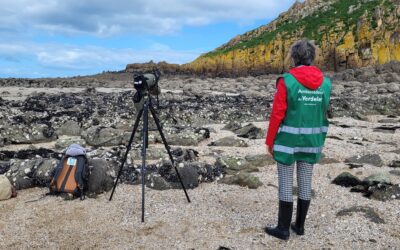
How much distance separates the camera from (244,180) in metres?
7.51

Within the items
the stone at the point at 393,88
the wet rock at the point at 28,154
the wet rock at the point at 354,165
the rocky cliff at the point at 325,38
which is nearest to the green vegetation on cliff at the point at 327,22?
the rocky cliff at the point at 325,38

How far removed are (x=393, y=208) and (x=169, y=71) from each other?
193 feet

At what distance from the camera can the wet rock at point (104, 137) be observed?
425 inches

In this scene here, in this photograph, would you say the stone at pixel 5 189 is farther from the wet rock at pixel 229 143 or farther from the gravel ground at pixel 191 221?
the wet rock at pixel 229 143

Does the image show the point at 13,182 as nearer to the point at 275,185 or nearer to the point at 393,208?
the point at 275,185

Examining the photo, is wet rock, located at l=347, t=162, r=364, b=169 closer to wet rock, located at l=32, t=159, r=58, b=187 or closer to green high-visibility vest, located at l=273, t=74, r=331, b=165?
green high-visibility vest, located at l=273, t=74, r=331, b=165

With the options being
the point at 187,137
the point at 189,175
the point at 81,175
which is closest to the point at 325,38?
the point at 187,137

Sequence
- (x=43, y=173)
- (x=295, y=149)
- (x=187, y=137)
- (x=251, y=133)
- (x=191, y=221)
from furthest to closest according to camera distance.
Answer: (x=251, y=133), (x=187, y=137), (x=43, y=173), (x=191, y=221), (x=295, y=149)

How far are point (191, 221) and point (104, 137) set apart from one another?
18.2 ft

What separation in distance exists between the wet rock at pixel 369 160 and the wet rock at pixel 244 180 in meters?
2.70

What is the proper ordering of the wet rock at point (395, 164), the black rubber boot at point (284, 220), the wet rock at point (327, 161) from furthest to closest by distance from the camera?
the wet rock at point (327, 161) → the wet rock at point (395, 164) → the black rubber boot at point (284, 220)

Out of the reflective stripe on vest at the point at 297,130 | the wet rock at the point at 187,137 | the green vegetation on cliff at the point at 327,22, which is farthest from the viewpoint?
the green vegetation on cliff at the point at 327,22

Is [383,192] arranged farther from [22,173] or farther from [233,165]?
[22,173]

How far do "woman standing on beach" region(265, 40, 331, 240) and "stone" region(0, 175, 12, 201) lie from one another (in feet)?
14.0
